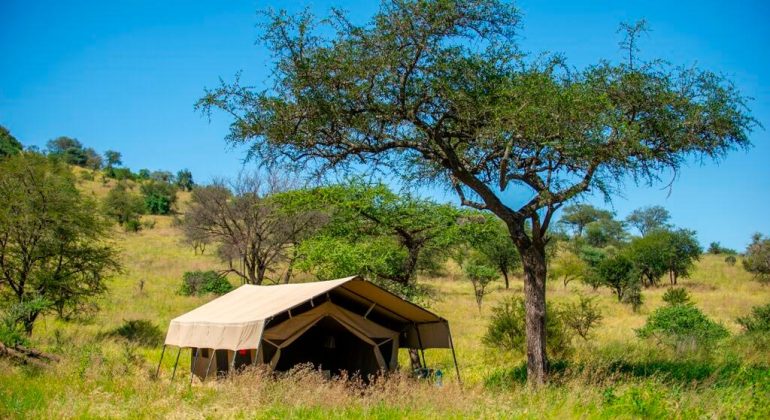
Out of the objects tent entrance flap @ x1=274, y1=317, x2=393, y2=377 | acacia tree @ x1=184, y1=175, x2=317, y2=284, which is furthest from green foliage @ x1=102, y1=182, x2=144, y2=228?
tent entrance flap @ x1=274, y1=317, x2=393, y2=377

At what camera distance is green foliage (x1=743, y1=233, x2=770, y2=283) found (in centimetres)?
4628

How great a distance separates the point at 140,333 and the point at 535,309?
15.7 m

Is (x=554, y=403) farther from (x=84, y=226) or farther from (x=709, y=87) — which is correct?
(x=84, y=226)

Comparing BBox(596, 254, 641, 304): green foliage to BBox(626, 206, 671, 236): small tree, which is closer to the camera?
BBox(596, 254, 641, 304): green foliage

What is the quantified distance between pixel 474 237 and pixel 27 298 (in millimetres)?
15293

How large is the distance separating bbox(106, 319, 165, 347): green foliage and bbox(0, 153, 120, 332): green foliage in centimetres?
179

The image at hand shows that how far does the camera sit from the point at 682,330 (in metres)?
20.4

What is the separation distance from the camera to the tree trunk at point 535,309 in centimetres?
1310

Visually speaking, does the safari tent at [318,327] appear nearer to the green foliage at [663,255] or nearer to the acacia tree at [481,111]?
the acacia tree at [481,111]

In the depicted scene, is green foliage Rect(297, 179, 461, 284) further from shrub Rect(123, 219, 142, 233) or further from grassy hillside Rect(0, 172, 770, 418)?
shrub Rect(123, 219, 142, 233)

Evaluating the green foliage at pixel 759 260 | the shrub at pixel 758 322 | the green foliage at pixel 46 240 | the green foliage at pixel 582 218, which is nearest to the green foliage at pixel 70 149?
the green foliage at pixel 582 218

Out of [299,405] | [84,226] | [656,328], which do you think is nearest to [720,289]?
[656,328]

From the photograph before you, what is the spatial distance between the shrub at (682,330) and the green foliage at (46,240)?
19013 mm

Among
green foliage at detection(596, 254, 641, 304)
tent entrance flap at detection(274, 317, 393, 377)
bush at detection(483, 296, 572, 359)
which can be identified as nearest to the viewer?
tent entrance flap at detection(274, 317, 393, 377)
